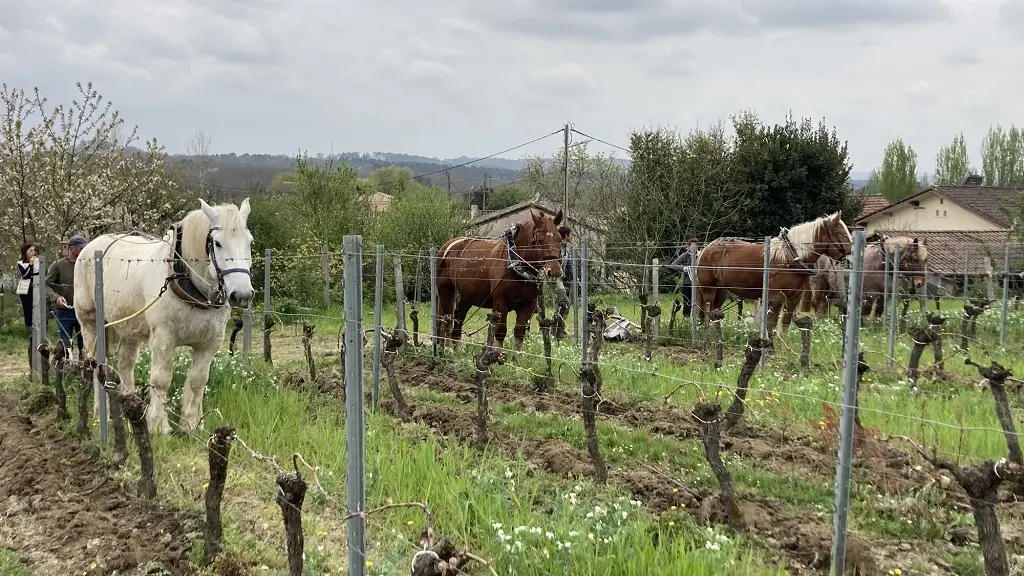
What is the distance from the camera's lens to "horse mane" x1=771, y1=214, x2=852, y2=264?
10.3 metres

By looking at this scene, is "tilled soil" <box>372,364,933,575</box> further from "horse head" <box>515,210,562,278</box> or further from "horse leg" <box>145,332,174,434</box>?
"horse leg" <box>145,332,174,434</box>

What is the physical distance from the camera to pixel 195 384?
594cm

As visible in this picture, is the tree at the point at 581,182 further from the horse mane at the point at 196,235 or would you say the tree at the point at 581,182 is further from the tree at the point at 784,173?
the horse mane at the point at 196,235

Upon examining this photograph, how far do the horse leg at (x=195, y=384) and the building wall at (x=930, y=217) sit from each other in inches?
1424

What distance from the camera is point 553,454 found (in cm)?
527

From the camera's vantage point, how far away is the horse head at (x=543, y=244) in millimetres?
8875

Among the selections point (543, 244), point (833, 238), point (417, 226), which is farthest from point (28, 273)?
point (833, 238)

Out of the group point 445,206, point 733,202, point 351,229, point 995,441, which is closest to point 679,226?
point 733,202

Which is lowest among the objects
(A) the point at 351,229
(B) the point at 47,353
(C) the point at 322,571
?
(C) the point at 322,571

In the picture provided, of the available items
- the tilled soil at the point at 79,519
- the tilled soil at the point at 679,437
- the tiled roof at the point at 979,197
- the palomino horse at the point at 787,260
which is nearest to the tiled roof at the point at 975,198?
the tiled roof at the point at 979,197

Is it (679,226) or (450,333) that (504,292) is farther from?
(679,226)

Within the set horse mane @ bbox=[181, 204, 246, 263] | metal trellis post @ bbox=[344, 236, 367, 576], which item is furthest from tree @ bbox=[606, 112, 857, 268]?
metal trellis post @ bbox=[344, 236, 367, 576]

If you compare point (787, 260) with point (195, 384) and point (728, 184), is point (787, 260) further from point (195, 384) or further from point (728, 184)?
point (728, 184)

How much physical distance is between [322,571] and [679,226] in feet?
59.0
